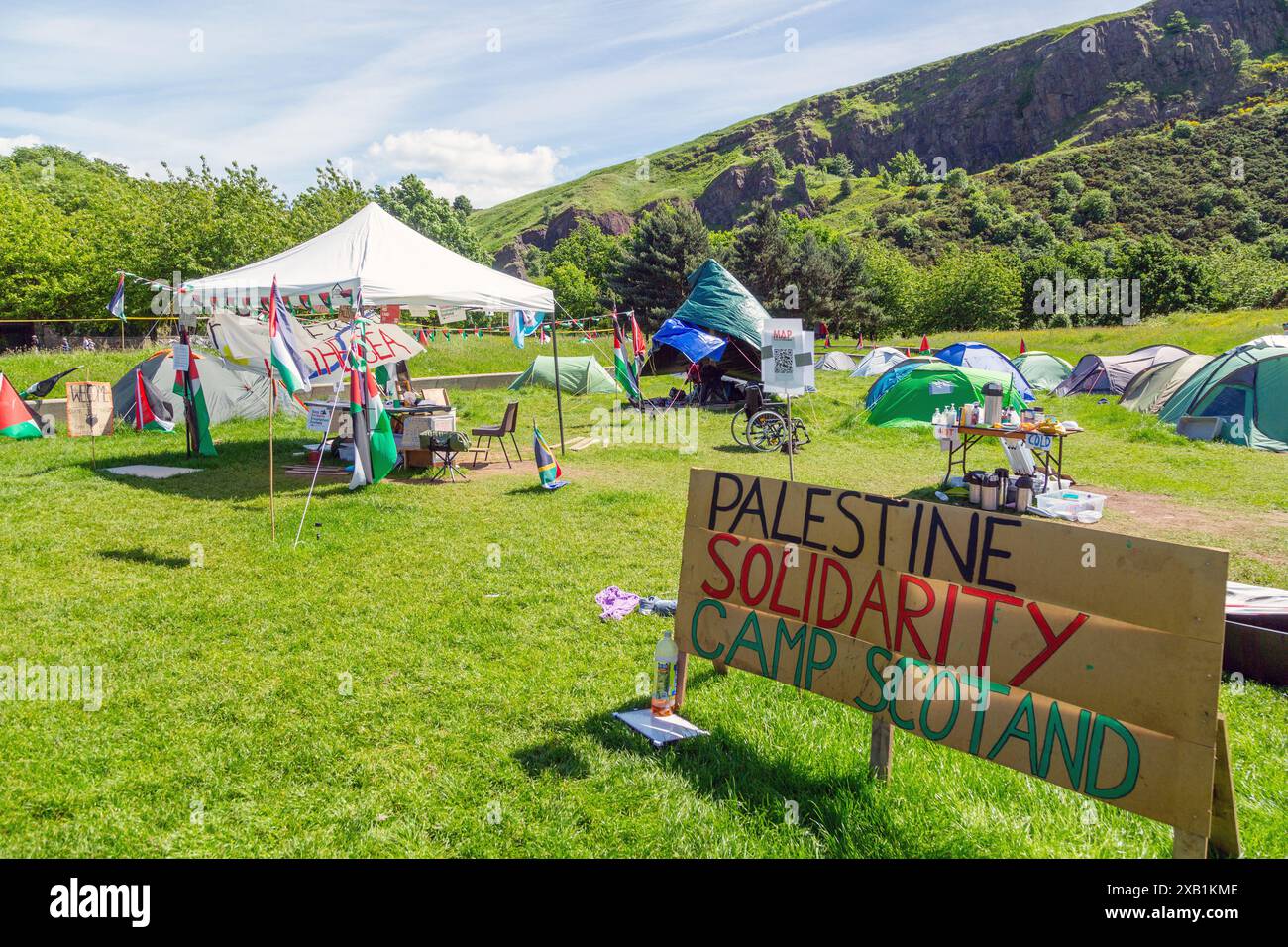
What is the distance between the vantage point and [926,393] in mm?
14945

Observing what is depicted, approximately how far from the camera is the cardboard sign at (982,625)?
7.88 ft

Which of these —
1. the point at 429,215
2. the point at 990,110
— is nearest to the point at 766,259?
the point at 429,215

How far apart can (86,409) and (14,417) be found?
3.42ft

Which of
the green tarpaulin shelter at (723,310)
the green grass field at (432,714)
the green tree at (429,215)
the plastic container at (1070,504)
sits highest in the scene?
the green tree at (429,215)

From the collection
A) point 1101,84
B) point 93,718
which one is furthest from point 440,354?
point 1101,84

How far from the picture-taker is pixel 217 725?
13.0 feet

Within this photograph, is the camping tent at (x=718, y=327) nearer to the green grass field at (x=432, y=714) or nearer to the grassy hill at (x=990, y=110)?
the green grass field at (x=432, y=714)

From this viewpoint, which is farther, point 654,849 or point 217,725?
point 217,725

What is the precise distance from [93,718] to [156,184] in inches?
1384

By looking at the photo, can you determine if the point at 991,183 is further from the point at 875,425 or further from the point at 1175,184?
the point at 875,425

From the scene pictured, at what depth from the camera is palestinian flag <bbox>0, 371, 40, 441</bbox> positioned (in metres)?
12.8

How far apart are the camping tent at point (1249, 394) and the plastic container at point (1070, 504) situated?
21.4 ft

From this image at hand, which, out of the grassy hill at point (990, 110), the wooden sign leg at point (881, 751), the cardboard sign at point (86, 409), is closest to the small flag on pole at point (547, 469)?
the wooden sign leg at point (881, 751)

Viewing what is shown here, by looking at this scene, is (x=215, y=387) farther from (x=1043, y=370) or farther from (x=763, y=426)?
(x=1043, y=370)
